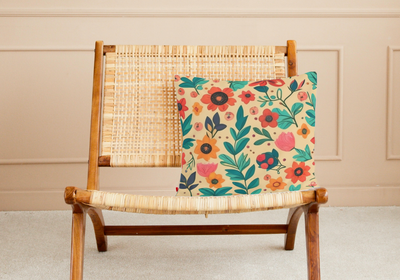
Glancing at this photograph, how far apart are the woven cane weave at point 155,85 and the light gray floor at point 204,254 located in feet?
1.10

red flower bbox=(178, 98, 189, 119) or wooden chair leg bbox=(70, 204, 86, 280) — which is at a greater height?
red flower bbox=(178, 98, 189, 119)

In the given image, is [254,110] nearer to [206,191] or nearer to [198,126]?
[198,126]

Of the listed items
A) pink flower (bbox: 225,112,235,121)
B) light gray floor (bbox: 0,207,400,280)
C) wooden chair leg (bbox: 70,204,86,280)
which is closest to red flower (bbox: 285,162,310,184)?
pink flower (bbox: 225,112,235,121)

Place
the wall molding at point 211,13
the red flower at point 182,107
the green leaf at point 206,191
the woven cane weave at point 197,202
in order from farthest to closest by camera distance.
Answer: the wall molding at point 211,13 < the red flower at point 182,107 < the green leaf at point 206,191 < the woven cane weave at point 197,202

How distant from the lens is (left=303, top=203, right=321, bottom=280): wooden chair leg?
68cm

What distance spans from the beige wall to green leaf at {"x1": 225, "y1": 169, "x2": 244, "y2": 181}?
34.2 inches

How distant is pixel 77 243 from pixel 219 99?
0.52 meters

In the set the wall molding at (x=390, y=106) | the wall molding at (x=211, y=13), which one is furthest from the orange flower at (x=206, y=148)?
the wall molding at (x=390, y=106)

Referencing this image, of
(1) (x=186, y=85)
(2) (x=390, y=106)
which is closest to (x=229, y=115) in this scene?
(1) (x=186, y=85)

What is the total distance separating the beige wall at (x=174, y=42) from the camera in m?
1.64

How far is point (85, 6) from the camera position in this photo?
1.65 m

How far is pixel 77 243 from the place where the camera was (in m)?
0.68

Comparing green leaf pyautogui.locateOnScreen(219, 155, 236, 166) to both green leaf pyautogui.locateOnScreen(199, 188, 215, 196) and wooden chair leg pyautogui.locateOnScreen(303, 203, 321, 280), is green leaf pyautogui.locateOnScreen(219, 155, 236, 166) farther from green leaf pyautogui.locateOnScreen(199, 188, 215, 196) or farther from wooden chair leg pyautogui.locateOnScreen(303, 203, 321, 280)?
wooden chair leg pyautogui.locateOnScreen(303, 203, 321, 280)

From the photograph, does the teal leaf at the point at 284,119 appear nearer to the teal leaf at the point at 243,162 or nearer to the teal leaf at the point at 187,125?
the teal leaf at the point at 243,162
